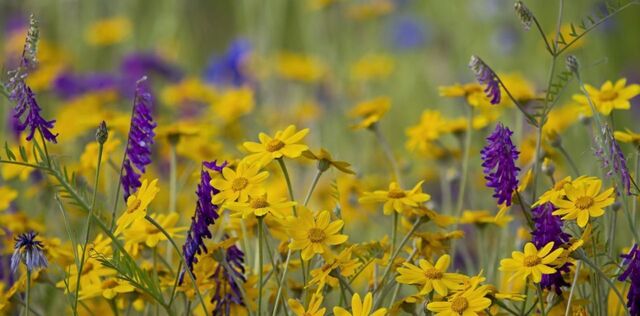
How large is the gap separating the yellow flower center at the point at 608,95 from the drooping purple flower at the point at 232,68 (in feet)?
5.61

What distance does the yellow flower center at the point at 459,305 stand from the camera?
3.02ft

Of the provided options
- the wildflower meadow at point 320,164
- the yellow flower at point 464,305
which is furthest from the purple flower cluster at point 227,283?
the yellow flower at point 464,305

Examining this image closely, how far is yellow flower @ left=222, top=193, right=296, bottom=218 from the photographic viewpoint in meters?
0.96

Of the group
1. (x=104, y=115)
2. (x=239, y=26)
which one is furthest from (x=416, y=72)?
(x=104, y=115)

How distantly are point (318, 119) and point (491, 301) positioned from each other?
178 cm

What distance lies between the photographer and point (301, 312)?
0.98 metres

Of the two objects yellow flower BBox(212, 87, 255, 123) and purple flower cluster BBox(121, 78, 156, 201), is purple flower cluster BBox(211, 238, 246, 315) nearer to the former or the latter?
purple flower cluster BBox(121, 78, 156, 201)

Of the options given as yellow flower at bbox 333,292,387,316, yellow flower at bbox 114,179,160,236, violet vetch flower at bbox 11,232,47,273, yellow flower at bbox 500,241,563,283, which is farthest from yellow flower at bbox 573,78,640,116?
violet vetch flower at bbox 11,232,47,273

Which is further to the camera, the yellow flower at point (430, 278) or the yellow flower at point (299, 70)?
the yellow flower at point (299, 70)

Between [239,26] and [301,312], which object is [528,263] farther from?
[239,26]

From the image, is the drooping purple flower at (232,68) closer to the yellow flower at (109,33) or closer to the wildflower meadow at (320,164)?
the wildflower meadow at (320,164)

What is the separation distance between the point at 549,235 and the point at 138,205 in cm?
40

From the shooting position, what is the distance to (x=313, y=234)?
990 millimetres

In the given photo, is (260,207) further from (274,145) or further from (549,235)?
(549,235)
